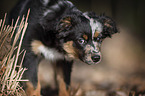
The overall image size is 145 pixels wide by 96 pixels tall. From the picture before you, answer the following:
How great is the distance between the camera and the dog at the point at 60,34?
10.3ft

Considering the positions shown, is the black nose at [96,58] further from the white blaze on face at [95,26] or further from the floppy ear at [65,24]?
the floppy ear at [65,24]

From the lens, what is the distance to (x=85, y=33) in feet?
10.3

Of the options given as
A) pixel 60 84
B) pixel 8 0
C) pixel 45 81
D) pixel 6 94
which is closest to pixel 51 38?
pixel 60 84

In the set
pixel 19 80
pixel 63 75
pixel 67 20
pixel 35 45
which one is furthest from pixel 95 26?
pixel 19 80

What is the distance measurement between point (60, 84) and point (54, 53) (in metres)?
0.60

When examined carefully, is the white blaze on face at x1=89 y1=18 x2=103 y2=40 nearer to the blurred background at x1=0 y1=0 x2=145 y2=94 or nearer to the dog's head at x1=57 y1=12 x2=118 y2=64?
the dog's head at x1=57 y1=12 x2=118 y2=64

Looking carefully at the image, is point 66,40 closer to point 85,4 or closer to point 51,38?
point 51,38

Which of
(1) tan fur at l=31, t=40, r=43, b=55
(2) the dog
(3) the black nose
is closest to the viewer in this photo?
(3) the black nose

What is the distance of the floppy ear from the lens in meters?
3.15

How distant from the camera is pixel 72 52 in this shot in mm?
3385

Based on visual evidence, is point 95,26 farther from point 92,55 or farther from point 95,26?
point 92,55

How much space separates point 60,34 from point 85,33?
372mm

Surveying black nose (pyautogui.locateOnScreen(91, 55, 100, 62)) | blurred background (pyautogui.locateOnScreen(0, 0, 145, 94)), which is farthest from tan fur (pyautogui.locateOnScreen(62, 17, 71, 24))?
blurred background (pyautogui.locateOnScreen(0, 0, 145, 94))

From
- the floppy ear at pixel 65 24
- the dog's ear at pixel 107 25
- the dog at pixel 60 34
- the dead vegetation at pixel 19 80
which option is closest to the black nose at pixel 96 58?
the dog at pixel 60 34
